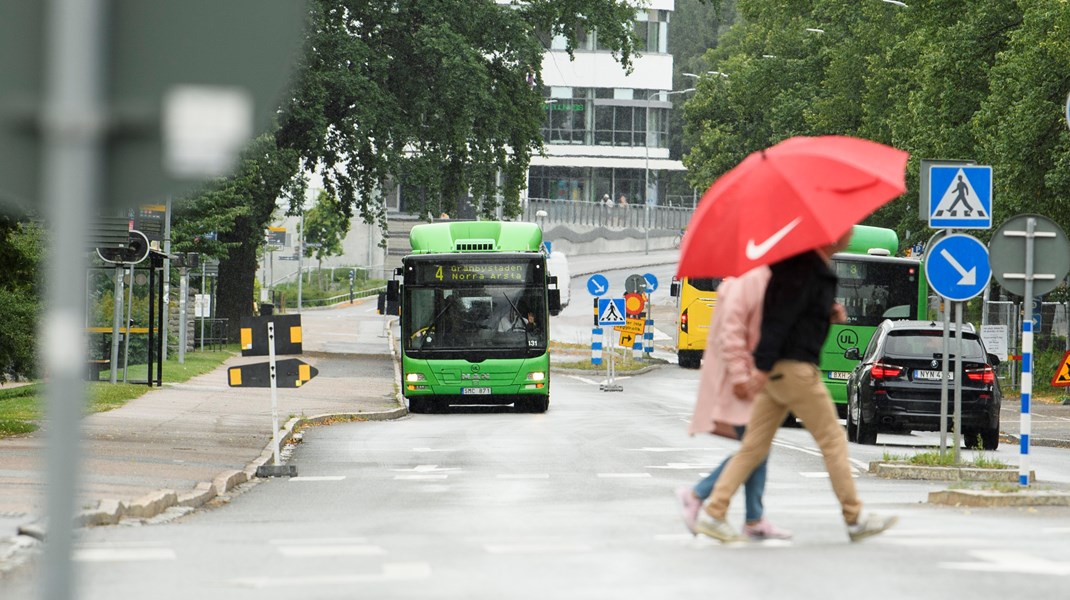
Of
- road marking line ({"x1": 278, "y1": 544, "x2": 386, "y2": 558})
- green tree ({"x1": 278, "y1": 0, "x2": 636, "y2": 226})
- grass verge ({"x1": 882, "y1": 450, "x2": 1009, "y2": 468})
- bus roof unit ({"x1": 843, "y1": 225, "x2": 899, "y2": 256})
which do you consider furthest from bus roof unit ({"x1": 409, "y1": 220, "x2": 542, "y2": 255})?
road marking line ({"x1": 278, "y1": 544, "x2": 386, "y2": 558})

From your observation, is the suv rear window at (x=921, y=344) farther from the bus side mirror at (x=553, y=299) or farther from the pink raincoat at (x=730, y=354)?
the pink raincoat at (x=730, y=354)

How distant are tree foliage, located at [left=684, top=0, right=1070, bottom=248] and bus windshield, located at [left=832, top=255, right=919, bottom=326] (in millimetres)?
4585

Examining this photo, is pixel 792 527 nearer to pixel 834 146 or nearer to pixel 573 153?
pixel 834 146

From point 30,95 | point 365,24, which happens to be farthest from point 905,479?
point 365,24

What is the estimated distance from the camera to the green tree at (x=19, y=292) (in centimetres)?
2016

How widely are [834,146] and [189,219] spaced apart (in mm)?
40616

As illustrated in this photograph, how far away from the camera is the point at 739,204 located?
9133mm

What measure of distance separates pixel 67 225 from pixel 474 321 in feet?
91.3

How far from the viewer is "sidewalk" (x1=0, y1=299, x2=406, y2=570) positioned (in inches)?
485

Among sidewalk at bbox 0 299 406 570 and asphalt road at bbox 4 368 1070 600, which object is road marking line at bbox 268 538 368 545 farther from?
sidewalk at bbox 0 299 406 570

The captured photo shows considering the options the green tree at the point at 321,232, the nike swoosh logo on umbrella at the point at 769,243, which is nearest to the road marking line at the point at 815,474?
the nike swoosh logo on umbrella at the point at 769,243

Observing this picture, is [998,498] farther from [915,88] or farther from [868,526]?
[915,88]

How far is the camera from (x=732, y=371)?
28.9ft

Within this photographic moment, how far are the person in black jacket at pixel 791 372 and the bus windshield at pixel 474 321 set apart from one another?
22098 millimetres
